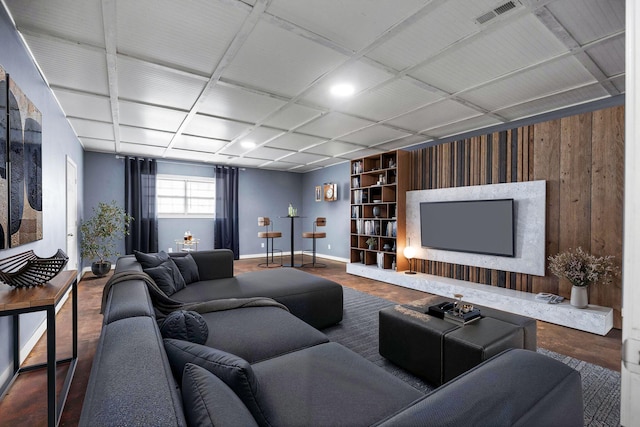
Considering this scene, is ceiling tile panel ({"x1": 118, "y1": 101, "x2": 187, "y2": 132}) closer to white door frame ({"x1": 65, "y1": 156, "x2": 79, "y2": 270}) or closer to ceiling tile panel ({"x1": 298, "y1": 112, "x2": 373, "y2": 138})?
white door frame ({"x1": 65, "y1": 156, "x2": 79, "y2": 270})

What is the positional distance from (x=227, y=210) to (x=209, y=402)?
7.43 meters

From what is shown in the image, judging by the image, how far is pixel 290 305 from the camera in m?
2.89

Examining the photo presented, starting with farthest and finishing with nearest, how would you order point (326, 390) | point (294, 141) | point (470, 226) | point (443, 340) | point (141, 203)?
point (141, 203), point (294, 141), point (470, 226), point (443, 340), point (326, 390)

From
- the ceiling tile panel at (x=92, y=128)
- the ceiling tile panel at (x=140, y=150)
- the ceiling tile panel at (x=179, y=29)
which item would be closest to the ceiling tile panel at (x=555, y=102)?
the ceiling tile panel at (x=179, y=29)

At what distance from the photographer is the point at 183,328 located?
4.69 feet

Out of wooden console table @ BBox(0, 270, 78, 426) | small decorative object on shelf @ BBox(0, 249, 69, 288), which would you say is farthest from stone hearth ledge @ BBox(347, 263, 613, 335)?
small decorative object on shelf @ BBox(0, 249, 69, 288)

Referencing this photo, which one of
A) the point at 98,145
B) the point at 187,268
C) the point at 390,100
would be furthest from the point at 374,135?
the point at 98,145

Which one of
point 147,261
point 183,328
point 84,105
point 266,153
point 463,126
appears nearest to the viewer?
point 183,328

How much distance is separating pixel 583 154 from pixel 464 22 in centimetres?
246

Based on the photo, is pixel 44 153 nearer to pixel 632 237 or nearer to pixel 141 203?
pixel 141 203

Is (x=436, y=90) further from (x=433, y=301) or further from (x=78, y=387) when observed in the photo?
(x=78, y=387)

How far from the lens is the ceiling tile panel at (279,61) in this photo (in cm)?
236

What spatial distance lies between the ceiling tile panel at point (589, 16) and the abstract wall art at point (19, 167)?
3.73 m

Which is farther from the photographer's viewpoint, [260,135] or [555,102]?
[260,135]
